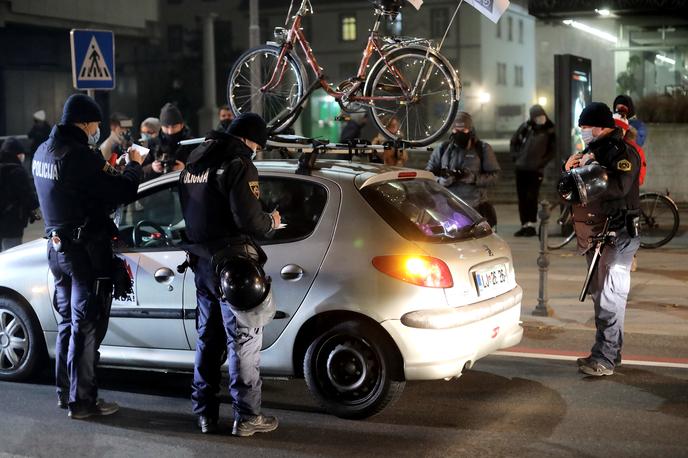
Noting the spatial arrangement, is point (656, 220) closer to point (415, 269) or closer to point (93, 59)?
point (93, 59)

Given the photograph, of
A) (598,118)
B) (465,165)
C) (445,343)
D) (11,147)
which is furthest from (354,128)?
(445,343)

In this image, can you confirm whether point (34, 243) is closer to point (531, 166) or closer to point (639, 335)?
point (639, 335)

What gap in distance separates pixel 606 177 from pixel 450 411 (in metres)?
1.96

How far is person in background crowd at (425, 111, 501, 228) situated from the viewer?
10734mm

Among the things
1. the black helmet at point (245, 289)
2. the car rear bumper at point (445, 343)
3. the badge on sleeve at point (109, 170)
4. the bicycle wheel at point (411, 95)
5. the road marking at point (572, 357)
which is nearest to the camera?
the black helmet at point (245, 289)

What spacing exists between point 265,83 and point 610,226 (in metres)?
2.91

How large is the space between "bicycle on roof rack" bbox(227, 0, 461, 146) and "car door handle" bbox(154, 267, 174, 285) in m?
1.47

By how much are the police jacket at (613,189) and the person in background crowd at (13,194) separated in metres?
5.42

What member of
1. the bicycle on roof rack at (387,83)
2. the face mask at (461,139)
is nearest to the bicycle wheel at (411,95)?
the bicycle on roof rack at (387,83)

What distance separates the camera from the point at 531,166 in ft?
48.5

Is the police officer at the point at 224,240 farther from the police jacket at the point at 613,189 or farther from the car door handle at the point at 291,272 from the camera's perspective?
the police jacket at the point at 613,189

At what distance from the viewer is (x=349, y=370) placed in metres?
6.04

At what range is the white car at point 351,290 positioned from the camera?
587cm

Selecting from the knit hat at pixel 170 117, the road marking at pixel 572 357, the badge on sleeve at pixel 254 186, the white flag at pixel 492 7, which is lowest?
the road marking at pixel 572 357
